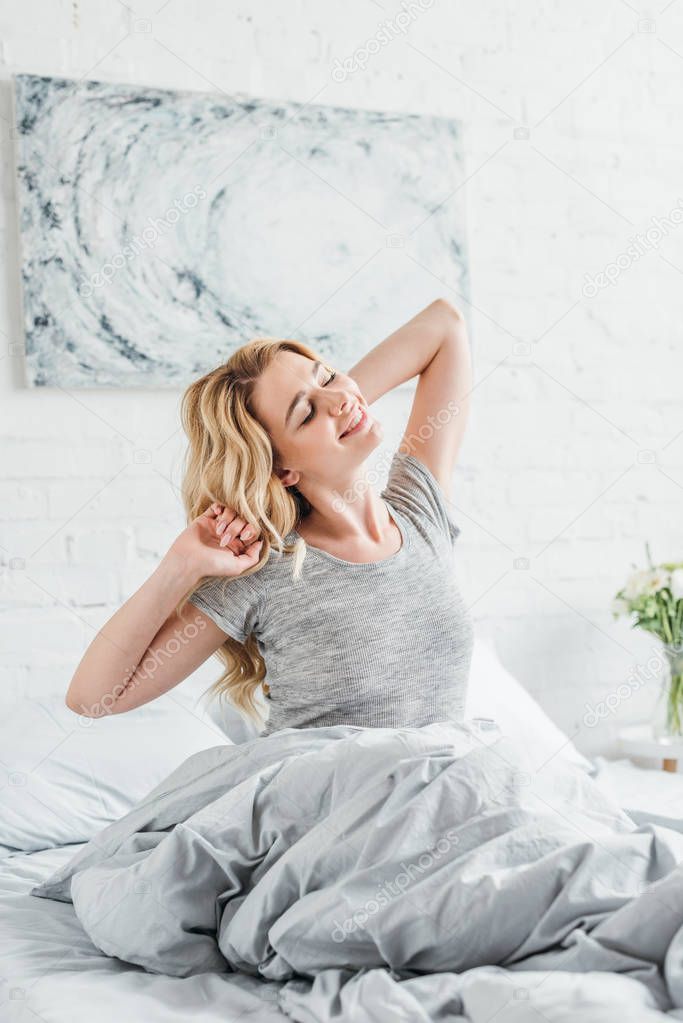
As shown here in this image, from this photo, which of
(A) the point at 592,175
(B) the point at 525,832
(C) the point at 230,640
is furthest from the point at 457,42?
(B) the point at 525,832

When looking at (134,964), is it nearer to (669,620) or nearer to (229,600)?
(229,600)

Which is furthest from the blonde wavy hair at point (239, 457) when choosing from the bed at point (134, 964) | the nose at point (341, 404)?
the bed at point (134, 964)

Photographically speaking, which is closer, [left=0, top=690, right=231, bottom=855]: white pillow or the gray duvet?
the gray duvet

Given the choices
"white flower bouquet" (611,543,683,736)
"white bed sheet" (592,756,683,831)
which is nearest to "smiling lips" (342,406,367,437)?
"white bed sheet" (592,756,683,831)

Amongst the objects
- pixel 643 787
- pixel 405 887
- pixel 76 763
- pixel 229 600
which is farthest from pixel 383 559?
pixel 643 787

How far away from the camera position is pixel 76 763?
2.14 metres

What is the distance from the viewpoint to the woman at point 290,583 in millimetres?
1688

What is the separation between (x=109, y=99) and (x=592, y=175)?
135 centimetres

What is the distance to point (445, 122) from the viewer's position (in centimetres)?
292

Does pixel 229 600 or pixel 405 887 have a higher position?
pixel 229 600

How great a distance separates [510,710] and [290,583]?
3.28 feet

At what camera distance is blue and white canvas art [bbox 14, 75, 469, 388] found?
8.36 ft

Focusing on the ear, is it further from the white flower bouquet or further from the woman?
the white flower bouquet

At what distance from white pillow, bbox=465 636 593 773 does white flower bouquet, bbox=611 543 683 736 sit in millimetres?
382
